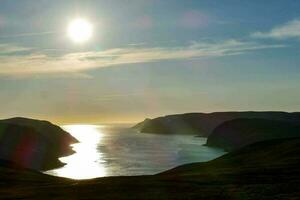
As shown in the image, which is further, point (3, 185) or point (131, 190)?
point (3, 185)

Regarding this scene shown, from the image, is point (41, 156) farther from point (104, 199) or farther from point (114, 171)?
point (104, 199)

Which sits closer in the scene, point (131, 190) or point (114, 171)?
point (131, 190)

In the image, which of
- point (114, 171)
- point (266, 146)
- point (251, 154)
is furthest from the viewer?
point (114, 171)

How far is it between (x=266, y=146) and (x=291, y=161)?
104 ft

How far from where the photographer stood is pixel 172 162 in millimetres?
174000

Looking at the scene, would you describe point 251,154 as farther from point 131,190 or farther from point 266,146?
point 131,190

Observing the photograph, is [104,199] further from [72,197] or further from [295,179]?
[295,179]

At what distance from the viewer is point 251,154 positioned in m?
89.9

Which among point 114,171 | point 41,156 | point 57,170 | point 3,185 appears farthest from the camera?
point 41,156

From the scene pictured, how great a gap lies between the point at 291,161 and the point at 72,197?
1376 inches

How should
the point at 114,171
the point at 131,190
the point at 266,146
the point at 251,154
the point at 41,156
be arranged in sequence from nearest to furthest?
the point at 131,190 < the point at 251,154 < the point at 266,146 < the point at 114,171 < the point at 41,156

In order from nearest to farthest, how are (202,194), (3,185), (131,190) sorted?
(202,194) → (131,190) → (3,185)

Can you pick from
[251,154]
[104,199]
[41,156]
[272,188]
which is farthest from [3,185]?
[41,156]

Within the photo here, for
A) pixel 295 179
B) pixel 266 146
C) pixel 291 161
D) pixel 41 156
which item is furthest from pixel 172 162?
pixel 295 179
